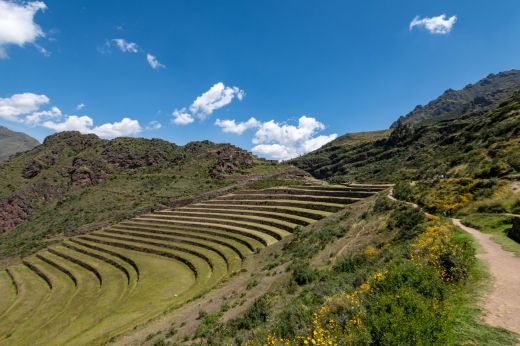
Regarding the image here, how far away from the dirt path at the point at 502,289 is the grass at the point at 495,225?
0.79m

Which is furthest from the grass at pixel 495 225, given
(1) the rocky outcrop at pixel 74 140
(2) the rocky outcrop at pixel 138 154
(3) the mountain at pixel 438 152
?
(1) the rocky outcrop at pixel 74 140

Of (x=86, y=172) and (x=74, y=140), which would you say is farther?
(x=74, y=140)

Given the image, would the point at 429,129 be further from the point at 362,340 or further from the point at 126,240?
the point at 362,340

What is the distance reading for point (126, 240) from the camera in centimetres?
4562

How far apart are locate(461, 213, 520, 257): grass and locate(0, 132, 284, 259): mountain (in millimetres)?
56953

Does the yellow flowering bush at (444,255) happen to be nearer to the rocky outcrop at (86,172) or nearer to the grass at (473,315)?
the grass at (473,315)

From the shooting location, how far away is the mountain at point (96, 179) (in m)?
65.1

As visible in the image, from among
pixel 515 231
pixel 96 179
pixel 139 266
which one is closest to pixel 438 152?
pixel 515 231

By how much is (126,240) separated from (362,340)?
4521cm

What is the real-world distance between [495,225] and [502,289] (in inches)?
339

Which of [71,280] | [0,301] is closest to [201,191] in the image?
[71,280]

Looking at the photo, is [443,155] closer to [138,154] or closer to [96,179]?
[138,154]

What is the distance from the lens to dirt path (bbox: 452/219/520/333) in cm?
689

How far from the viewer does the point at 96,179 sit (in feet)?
300
